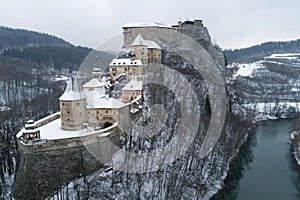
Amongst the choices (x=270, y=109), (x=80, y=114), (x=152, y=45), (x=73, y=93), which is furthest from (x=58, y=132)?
(x=270, y=109)

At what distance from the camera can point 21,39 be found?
126750 mm

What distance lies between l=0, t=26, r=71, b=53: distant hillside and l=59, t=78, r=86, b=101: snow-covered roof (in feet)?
299

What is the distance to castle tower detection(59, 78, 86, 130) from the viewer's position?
24.1m

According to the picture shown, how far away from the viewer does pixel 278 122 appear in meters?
55.3

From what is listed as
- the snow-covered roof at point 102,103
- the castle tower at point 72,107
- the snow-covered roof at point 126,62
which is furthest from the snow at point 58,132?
the snow-covered roof at point 126,62

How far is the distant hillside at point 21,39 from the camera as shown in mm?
114125

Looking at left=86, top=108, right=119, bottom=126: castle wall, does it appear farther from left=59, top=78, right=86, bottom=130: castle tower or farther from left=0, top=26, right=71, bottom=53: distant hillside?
left=0, top=26, right=71, bottom=53: distant hillside

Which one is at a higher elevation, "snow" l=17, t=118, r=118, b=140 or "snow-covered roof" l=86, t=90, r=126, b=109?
"snow-covered roof" l=86, t=90, r=126, b=109

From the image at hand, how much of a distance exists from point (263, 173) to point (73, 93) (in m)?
19.7

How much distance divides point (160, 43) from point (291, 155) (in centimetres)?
2484

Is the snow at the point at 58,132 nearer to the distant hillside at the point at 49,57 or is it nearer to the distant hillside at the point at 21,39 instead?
the distant hillside at the point at 49,57

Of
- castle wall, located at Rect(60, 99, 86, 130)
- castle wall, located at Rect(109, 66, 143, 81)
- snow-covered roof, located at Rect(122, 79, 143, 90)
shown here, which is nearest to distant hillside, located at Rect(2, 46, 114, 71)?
castle wall, located at Rect(109, 66, 143, 81)

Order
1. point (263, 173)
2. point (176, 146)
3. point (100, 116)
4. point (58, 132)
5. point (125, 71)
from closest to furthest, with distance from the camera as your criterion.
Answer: point (58, 132)
point (100, 116)
point (176, 146)
point (263, 173)
point (125, 71)

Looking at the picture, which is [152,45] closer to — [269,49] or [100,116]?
[100,116]
